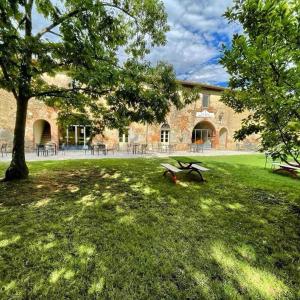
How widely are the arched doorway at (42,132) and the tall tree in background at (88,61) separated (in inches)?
397

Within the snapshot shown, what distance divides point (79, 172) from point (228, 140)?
59.3ft

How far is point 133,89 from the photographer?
6020 mm

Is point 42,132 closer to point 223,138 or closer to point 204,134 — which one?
point 204,134

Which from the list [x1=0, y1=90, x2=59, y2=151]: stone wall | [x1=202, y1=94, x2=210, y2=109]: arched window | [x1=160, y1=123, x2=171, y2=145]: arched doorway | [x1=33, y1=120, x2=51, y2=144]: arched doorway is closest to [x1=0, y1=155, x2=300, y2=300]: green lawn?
[x1=0, y1=90, x2=59, y2=151]: stone wall

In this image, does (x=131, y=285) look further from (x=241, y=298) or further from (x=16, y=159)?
(x=16, y=159)

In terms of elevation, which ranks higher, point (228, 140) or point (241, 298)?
point (228, 140)

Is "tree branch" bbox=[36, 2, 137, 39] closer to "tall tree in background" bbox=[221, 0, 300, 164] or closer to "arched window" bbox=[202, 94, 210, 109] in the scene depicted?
"tall tree in background" bbox=[221, 0, 300, 164]

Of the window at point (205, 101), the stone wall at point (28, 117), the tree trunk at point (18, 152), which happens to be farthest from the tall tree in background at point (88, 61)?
the window at point (205, 101)

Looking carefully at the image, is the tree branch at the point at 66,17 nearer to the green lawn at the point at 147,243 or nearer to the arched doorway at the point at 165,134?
the green lawn at the point at 147,243

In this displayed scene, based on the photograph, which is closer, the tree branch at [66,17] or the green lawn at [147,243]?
the green lawn at [147,243]

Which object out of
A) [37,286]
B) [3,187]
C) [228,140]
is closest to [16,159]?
[3,187]

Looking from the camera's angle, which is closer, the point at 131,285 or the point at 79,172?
the point at 131,285

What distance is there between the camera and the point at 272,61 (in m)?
2.92

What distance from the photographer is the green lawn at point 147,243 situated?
236 centimetres
